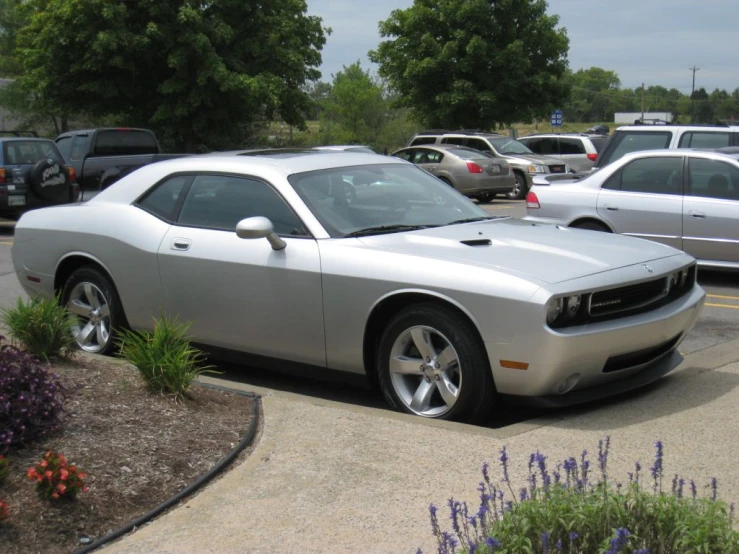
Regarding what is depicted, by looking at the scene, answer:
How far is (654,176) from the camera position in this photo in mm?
10922

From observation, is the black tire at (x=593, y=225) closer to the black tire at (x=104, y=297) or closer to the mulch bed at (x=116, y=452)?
the black tire at (x=104, y=297)

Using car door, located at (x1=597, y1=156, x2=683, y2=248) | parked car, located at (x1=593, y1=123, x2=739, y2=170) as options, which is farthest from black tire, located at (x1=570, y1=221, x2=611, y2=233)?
parked car, located at (x1=593, y1=123, x2=739, y2=170)

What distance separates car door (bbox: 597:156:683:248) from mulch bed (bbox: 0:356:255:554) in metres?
6.37

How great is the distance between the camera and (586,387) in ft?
18.0

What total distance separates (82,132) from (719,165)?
13338mm

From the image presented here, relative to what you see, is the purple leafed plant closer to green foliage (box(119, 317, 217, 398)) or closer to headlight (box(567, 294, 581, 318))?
green foliage (box(119, 317, 217, 398))

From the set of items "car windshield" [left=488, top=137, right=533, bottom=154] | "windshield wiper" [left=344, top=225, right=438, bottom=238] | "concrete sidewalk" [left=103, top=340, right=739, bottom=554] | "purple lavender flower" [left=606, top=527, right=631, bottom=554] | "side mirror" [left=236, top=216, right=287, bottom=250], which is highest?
"side mirror" [left=236, top=216, right=287, bottom=250]

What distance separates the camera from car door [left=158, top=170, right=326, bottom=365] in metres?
5.96

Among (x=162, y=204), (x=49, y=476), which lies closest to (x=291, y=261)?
(x=162, y=204)

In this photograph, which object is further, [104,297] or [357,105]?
[357,105]

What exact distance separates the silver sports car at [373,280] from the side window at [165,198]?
0.02 m

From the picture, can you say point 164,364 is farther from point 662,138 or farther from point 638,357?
point 662,138

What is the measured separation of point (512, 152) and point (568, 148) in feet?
8.71

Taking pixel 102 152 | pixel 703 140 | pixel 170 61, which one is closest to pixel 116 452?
pixel 703 140
